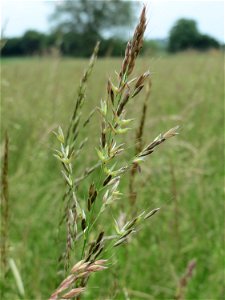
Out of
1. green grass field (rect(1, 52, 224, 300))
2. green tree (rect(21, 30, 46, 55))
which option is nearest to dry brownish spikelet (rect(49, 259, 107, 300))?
green grass field (rect(1, 52, 224, 300))

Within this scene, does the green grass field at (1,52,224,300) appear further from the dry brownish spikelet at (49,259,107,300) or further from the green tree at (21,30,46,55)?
the green tree at (21,30,46,55)

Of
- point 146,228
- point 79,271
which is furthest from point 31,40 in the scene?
point 79,271

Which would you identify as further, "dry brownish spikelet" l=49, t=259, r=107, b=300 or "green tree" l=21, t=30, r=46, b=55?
"green tree" l=21, t=30, r=46, b=55

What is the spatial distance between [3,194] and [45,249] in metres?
1.27

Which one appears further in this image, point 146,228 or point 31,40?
point 31,40

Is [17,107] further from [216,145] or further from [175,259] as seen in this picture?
[175,259]

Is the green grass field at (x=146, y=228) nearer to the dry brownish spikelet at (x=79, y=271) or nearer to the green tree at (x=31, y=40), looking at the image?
the dry brownish spikelet at (x=79, y=271)

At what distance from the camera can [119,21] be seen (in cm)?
4988

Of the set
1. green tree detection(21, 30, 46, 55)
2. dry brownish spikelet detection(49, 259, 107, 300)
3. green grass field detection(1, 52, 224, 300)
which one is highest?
green tree detection(21, 30, 46, 55)

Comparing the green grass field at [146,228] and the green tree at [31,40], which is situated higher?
the green tree at [31,40]

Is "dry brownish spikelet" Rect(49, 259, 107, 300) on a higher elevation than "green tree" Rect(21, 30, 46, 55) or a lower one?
lower

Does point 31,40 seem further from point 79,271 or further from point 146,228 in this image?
point 79,271

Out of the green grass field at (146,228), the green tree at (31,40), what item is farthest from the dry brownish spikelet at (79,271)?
the green tree at (31,40)

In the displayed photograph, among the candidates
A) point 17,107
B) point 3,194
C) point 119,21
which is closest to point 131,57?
point 3,194
